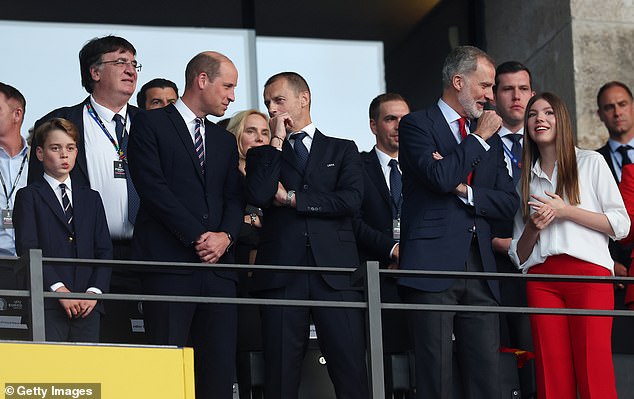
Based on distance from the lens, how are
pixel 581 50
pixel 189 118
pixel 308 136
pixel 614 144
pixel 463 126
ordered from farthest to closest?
pixel 581 50 → pixel 614 144 → pixel 308 136 → pixel 189 118 → pixel 463 126

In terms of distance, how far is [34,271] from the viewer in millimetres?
5598

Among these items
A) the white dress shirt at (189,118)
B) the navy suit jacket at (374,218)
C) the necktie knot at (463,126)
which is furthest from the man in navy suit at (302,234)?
the necktie knot at (463,126)

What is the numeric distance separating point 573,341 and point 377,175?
1826 millimetres

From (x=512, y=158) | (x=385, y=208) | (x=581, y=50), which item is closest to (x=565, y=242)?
(x=512, y=158)

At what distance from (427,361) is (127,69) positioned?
8.04 feet

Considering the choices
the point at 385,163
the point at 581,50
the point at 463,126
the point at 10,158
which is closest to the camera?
the point at 463,126

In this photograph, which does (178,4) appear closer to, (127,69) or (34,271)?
(127,69)

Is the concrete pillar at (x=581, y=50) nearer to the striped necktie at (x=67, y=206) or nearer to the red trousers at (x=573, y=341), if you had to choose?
the red trousers at (x=573, y=341)

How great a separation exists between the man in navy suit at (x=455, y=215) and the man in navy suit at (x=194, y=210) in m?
0.91

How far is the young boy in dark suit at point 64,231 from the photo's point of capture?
6.65 meters

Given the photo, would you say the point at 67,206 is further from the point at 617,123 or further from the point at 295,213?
the point at 617,123

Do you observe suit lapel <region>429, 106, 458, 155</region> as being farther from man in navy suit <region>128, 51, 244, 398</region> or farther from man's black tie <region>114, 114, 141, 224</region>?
man's black tie <region>114, 114, 141, 224</region>

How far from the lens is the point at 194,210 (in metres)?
6.88

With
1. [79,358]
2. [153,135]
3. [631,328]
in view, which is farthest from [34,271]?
[631,328]
